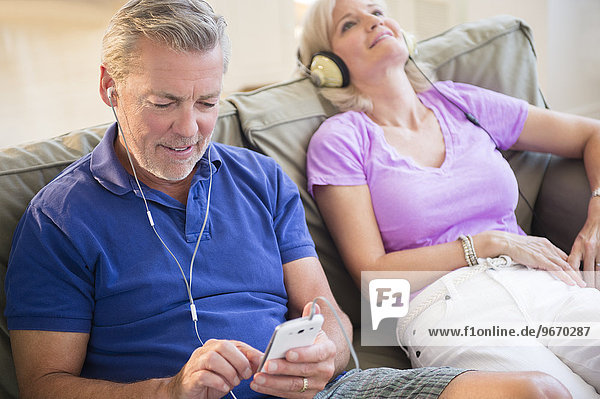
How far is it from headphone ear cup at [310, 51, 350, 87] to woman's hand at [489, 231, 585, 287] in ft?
1.84

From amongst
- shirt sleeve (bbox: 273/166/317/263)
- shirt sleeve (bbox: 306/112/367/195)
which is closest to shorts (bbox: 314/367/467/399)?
shirt sleeve (bbox: 273/166/317/263)

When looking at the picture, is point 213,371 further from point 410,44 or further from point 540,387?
point 410,44

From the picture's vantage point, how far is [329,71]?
1.70 metres

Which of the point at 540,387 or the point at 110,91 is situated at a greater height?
the point at 110,91

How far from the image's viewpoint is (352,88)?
171cm

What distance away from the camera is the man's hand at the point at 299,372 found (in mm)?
987

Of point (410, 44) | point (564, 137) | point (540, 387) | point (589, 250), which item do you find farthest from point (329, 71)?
point (540, 387)

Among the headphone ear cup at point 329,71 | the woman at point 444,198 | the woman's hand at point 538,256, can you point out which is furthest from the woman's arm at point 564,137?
the headphone ear cup at point 329,71

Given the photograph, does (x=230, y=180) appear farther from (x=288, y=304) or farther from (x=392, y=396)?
(x=392, y=396)

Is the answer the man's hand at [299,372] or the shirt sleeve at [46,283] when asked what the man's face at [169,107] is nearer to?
the shirt sleeve at [46,283]

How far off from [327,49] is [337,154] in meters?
0.38

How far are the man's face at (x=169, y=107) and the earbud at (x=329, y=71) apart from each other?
1.88ft

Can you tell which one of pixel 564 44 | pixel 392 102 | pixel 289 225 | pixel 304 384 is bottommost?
pixel 564 44

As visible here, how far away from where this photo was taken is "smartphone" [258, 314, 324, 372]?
2.99ft
